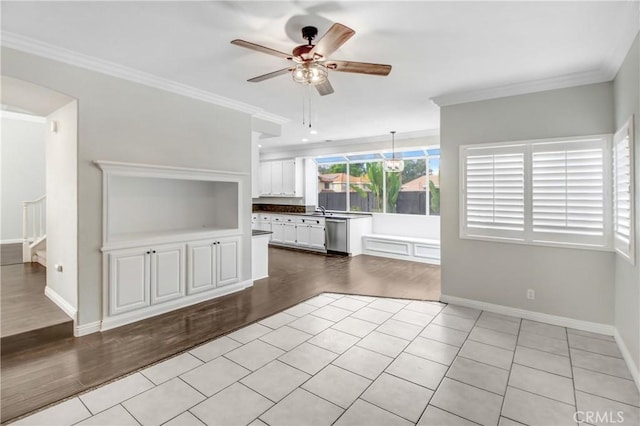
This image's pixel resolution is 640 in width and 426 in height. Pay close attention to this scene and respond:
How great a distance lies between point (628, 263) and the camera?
279 cm

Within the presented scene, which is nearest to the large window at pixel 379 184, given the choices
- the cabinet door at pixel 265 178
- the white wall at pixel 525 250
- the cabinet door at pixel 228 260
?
the cabinet door at pixel 265 178

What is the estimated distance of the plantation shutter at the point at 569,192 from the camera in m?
3.33

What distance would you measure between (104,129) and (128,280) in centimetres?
160

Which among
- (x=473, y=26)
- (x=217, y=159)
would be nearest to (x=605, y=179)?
(x=473, y=26)

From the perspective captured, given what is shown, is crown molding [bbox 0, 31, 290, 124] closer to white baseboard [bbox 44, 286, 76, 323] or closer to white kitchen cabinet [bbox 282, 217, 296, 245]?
white baseboard [bbox 44, 286, 76, 323]

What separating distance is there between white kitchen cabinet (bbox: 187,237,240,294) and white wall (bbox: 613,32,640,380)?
167 inches

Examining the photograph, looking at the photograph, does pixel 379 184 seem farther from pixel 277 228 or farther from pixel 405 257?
pixel 277 228

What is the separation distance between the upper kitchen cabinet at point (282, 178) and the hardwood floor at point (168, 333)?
3356 mm

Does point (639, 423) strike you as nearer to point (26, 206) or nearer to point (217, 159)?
point (217, 159)

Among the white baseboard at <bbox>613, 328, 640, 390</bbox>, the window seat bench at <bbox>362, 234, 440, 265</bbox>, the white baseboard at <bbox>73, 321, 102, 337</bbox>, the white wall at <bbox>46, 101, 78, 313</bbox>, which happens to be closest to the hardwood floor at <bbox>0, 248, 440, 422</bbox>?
the white baseboard at <bbox>73, 321, 102, 337</bbox>

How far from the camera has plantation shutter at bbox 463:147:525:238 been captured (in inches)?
149

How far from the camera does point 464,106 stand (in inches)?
162

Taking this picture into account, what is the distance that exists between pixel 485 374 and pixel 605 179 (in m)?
2.34

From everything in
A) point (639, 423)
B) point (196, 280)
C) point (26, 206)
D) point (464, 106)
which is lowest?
point (639, 423)
